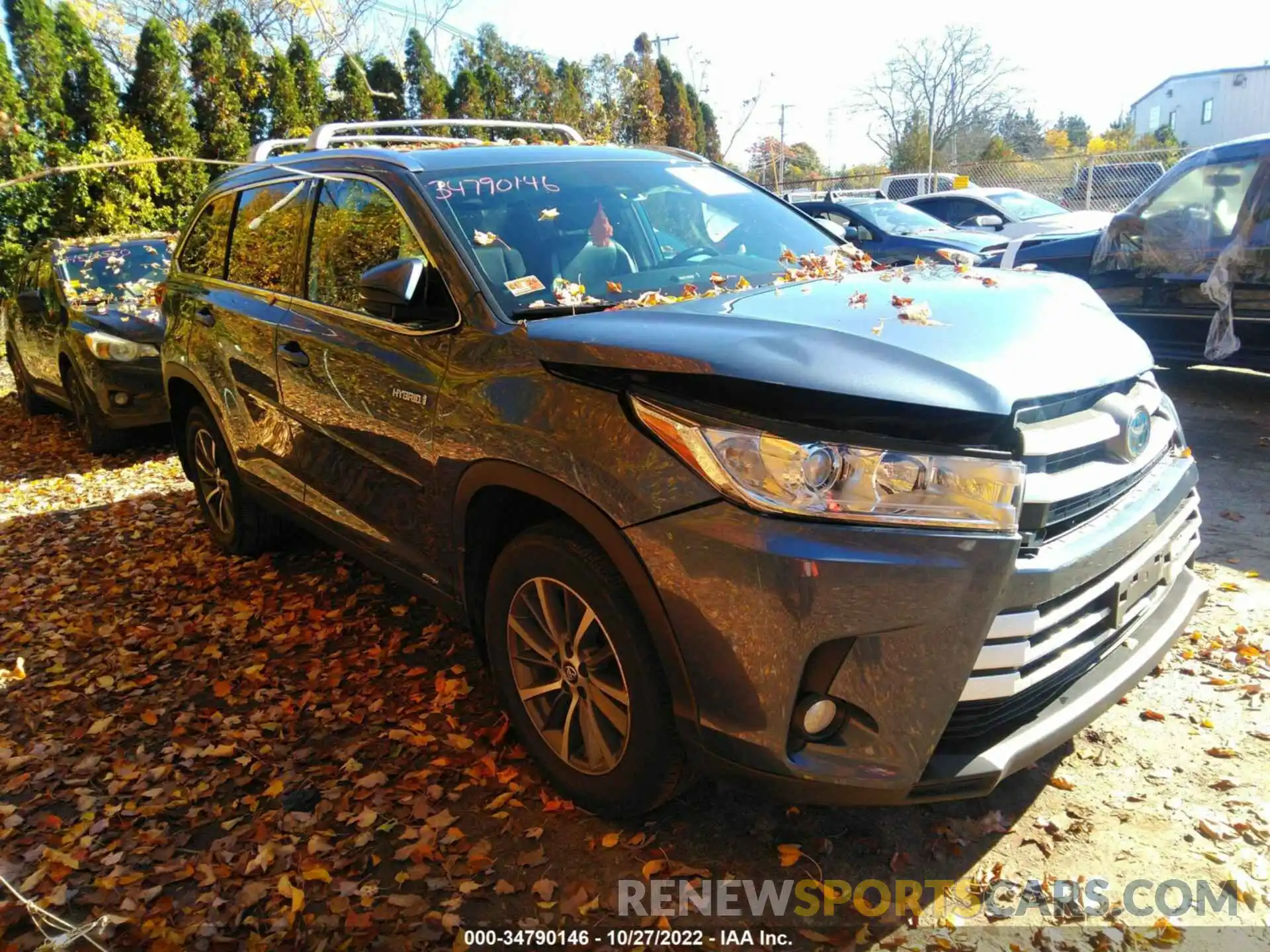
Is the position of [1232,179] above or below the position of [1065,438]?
above

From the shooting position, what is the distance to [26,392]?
9.79 meters

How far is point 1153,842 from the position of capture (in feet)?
8.41

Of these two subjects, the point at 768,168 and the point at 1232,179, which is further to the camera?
the point at 768,168

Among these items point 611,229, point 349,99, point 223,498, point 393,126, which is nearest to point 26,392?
point 223,498

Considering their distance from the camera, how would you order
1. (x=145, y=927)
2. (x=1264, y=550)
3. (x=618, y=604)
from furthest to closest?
(x=1264, y=550)
(x=145, y=927)
(x=618, y=604)

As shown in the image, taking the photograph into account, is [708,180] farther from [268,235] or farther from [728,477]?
[728,477]

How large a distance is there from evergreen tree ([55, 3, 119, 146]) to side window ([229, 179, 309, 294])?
40.7 feet

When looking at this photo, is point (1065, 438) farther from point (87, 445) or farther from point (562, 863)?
point (87, 445)

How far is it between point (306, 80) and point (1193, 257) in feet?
53.8

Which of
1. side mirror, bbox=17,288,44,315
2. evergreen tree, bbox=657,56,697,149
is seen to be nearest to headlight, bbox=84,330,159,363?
side mirror, bbox=17,288,44,315

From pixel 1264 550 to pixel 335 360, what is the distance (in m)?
4.21

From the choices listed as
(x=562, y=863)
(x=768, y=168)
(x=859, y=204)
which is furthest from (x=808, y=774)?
(x=768, y=168)

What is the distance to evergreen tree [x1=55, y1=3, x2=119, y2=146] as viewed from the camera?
1448cm

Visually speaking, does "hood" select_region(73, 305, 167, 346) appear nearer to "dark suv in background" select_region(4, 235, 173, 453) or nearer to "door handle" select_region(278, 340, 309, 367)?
"dark suv in background" select_region(4, 235, 173, 453)
